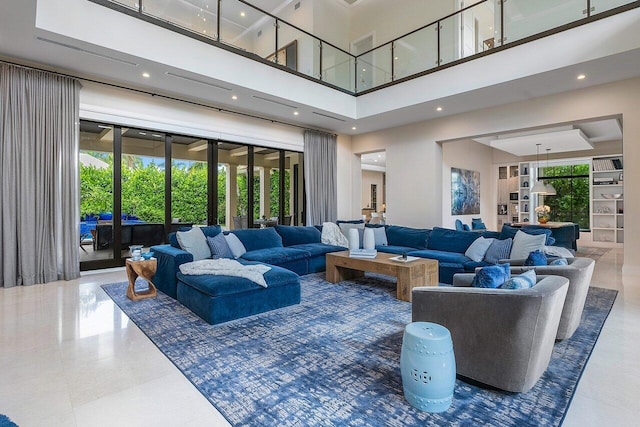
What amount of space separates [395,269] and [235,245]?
98.7 inches

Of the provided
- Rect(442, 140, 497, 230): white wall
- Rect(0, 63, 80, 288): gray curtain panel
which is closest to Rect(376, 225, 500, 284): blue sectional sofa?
Rect(442, 140, 497, 230): white wall

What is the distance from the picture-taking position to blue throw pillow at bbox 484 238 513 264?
187 inches

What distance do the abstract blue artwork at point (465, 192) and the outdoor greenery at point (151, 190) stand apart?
571cm

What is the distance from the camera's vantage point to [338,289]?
463 centimetres

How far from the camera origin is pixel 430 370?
1.84 metres

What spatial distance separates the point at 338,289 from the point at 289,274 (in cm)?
105

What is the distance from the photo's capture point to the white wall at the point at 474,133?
5.30 metres

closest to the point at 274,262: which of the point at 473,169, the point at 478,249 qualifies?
the point at 478,249

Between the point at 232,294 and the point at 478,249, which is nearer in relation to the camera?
the point at 232,294

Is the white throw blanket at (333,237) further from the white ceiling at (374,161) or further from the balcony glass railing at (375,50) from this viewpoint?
the white ceiling at (374,161)

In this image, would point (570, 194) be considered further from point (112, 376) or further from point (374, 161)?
point (112, 376)

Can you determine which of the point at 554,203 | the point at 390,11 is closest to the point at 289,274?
the point at 390,11

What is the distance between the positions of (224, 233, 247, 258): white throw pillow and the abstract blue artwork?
6.22 meters

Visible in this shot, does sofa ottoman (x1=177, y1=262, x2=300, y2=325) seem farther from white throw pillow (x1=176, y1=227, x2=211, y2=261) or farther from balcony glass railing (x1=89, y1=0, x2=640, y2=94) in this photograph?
balcony glass railing (x1=89, y1=0, x2=640, y2=94)
